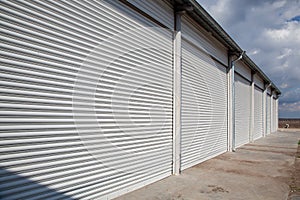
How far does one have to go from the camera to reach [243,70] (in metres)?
13.8

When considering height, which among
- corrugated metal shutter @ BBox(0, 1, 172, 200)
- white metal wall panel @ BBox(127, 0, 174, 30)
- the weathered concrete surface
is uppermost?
white metal wall panel @ BBox(127, 0, 174, 30)

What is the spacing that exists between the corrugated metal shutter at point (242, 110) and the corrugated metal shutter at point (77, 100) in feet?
24.8

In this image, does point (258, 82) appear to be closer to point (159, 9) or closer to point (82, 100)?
point (159, 9)

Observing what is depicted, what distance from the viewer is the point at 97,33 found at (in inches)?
167

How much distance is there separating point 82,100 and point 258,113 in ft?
51.6

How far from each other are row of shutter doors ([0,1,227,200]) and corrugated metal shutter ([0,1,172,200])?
0.01 metres

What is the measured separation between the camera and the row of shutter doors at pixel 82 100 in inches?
118

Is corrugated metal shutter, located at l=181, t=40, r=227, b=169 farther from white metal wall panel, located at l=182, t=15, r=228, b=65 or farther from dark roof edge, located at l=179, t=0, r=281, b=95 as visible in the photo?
dark roof edge, located at l=179, t=0, r=281, b=95

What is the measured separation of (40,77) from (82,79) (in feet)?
2.41

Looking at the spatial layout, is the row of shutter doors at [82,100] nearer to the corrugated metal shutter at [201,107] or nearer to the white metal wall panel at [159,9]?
the white metal wall panel at [159,9]

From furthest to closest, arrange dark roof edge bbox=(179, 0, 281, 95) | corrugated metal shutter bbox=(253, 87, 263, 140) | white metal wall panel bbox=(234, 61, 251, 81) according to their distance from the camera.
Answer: corrugated metal shutter bbox=(253, 87, 263, 140), white metal wall panel bbox=(234, 61, 251, 81), dark roof edge bbox=(179, 0, 281, 95)

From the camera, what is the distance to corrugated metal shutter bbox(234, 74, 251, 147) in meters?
12.5

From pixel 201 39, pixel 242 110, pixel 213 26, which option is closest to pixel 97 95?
pixel 201 39

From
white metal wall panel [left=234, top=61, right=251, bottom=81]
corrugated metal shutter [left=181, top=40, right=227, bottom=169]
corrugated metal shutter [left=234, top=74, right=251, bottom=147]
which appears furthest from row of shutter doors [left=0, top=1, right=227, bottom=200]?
white metal wall panel [left=234, top=61, right=251, bottom=81]
